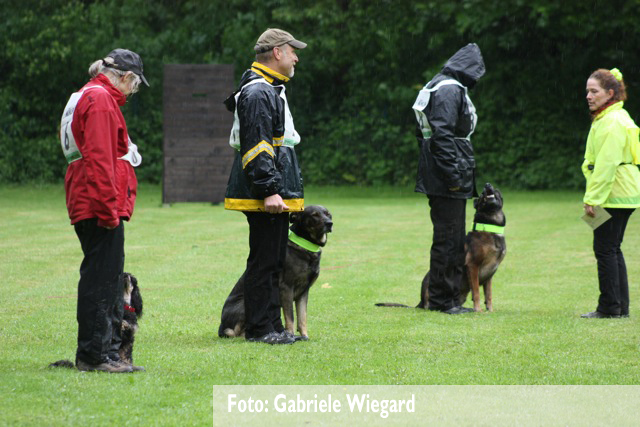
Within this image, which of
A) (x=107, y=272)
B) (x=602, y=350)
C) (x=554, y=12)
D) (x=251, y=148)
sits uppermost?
(x=554, y=12)

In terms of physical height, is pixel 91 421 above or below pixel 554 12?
below

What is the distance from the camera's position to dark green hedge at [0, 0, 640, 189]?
25578 millimetres

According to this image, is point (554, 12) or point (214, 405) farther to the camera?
point (554, 12)

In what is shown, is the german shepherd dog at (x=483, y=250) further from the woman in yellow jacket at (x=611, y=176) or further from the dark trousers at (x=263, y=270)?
the dark trousers at (x=263, y=270)

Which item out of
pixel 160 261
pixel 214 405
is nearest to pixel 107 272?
pixel 214 405

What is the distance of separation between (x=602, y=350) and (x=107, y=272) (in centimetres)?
323

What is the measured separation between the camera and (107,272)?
5316 millimetres

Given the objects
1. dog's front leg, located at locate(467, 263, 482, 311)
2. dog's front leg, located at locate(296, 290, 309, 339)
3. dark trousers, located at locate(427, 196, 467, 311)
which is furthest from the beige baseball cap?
dog's front leg, located at locate(467, 263, 482, 311)

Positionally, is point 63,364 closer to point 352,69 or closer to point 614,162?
point 614,162

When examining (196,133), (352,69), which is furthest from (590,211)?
(352,69)

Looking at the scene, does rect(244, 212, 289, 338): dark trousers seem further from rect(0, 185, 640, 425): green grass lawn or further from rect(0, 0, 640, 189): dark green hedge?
rect(0, 0, 640, 189): dark green hedge

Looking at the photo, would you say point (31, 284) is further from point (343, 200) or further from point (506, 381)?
point (343, 200)

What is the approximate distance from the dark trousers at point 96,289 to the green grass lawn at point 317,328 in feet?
0.56

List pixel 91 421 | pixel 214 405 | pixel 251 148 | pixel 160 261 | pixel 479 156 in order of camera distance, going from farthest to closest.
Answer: pixel 479 156 < pixel 160 261 < pixel 251 148 < pixel 214 405 < pixel 91 421
